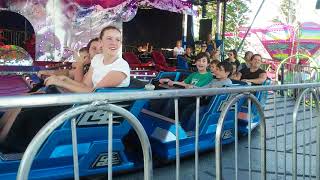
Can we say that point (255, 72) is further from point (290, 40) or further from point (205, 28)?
point (290, 40)

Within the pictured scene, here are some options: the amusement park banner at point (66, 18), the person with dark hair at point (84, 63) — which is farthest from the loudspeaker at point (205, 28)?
the person with dark hair at point (84, 63)

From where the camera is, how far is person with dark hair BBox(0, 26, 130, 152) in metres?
2.32

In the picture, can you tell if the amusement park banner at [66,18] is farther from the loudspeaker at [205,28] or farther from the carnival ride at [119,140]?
the carnival ride at [119,140]

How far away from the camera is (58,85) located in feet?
8.02

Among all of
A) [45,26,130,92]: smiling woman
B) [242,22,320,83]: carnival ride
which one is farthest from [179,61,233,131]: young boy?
[242,22,320,83]: carnival ride

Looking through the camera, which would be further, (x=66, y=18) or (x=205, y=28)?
(x=205, y=28)

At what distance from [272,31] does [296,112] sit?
12.0 m

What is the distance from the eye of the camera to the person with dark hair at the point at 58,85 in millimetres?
2316

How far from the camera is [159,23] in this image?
13523mm

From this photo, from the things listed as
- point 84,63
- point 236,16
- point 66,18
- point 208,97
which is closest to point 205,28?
point 66,18

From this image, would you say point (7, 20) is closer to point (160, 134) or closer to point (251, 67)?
point (251, 67)

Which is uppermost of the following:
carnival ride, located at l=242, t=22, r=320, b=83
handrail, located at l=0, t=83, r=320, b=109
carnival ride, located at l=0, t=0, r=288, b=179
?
carnival ride, located at l=242, t=22, r=320, b=83

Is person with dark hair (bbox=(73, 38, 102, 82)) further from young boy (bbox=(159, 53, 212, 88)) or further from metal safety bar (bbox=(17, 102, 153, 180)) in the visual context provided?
metal safety bar (bbox=(17, 102, 153, 180))

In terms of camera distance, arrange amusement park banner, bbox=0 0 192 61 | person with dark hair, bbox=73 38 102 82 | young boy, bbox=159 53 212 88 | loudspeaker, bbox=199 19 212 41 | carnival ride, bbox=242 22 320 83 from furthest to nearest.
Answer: carnival ride, bbox=242 22 320 83 < loudspeaker, bbox=199 19 212 41 < amusement park banner, bbox=0 0 192 61 < young boy, bbox=159 53 212 88 < person with dark hair, bbox=73 38 102 82
